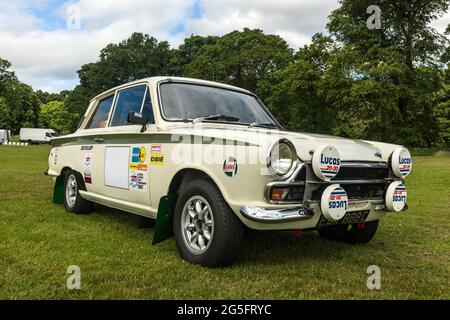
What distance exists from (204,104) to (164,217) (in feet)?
4.78

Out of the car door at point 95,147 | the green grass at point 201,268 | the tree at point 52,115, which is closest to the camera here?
the green grass at point 201,268

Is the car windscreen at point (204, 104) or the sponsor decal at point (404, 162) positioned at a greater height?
the car windscreen at point (204, 104)

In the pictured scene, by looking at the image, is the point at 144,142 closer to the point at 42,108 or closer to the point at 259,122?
the point at 259,122

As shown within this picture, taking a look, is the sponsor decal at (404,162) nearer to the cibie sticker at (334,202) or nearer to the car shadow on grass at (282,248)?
the cibie sticker at (334,202)

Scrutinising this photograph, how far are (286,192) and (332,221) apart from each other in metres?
0.57

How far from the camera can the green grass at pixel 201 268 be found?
352 cm

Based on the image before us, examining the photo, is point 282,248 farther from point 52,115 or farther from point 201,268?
point 52,115

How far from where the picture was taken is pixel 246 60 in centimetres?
4019

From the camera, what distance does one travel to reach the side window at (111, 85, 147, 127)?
541cm

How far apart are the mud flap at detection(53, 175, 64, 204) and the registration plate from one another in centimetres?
486

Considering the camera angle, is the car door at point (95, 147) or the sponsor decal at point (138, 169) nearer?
the sponsor decal at point (138, 169)

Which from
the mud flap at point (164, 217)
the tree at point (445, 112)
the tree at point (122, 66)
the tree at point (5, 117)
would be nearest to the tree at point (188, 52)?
the tree at point (122, 66)

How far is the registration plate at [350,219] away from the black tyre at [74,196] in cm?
382
